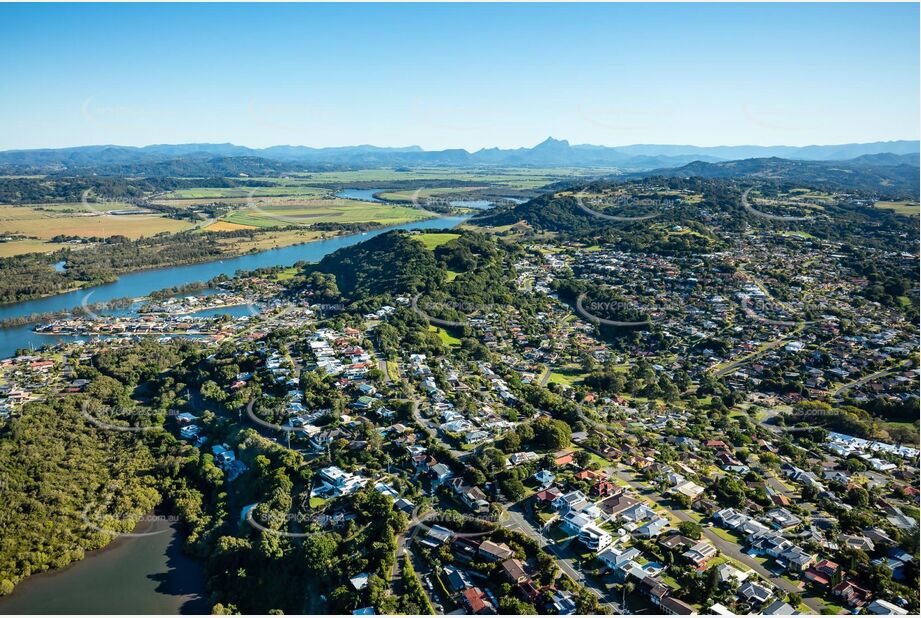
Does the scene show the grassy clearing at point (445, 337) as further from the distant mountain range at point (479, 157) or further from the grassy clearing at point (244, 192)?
the distant mountain range at point (479, 157)

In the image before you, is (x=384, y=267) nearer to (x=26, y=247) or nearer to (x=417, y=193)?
(x=26, y=247)

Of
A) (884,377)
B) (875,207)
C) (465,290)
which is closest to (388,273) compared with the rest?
(465,290)

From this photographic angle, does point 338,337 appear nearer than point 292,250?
Yes

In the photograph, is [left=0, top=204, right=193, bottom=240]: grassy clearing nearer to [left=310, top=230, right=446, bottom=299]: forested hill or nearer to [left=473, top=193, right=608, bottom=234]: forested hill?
[left=310, top=230, right=446, bottom=299]: forested hill

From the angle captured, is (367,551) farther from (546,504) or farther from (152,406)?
(152,406)

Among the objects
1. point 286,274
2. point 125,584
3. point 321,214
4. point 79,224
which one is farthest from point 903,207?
point 79,224

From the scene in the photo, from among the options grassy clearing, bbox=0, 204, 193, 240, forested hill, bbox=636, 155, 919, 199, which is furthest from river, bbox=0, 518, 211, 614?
forested hill, bbox=636, 155, 919, 199
